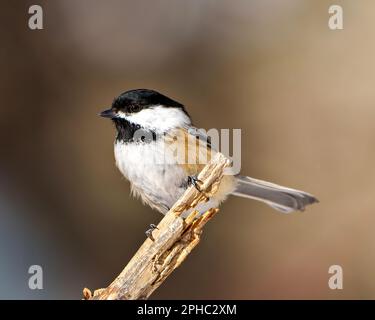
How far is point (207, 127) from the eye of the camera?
4156mm

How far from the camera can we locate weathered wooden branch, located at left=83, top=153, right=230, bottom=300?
197cm

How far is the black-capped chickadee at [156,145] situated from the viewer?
8.17 feet

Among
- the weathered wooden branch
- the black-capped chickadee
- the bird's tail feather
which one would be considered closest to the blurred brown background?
the bird's tail feather

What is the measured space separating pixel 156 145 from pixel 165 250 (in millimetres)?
599

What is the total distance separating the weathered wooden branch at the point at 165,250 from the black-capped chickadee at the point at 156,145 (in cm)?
29

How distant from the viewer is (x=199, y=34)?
4.28 m

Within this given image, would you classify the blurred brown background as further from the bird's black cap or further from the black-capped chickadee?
the bird's black cap

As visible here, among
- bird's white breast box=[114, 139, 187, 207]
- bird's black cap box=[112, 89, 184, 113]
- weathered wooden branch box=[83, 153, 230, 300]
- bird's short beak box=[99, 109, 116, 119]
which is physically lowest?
weathered wooden branch box=[83, 153, 230, 300]

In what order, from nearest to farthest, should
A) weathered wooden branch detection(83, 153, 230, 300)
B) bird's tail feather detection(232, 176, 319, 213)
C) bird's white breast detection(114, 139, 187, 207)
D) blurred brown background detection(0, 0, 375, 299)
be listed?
weathered wooden branch detection(83, 153, 230, 300) → bird's white breast detection(114, 139, 187, 207) → bird's tail feather detection(232, 176, 319, 213) → blurred brown background detection(0, 0, 375, 299)

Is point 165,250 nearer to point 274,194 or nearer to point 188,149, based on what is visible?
point 188,149

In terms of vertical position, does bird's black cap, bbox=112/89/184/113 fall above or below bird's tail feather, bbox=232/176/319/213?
above

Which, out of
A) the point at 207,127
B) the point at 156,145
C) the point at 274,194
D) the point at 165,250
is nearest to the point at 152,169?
the point at 156,145

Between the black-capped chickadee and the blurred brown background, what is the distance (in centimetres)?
134

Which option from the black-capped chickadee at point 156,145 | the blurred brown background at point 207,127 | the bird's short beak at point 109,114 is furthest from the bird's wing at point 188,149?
the blurred brown background at point 207,127
